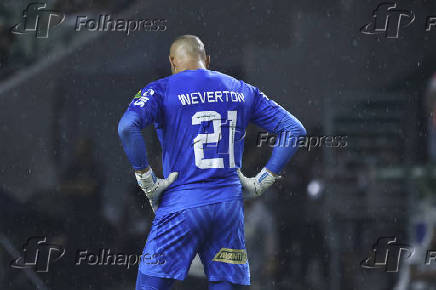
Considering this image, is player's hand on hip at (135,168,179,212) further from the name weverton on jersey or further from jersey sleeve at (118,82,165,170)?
the name weverton on jersey

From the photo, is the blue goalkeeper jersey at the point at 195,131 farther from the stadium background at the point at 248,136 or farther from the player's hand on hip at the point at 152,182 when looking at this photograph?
the stadium background at the point at 248,136

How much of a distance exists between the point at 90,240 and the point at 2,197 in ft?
3.29

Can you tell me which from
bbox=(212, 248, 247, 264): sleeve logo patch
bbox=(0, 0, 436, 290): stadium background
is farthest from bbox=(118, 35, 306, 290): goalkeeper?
bbox=(0, 0, 436, 290): stadium background

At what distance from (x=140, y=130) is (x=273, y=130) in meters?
0.91

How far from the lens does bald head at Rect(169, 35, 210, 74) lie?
4.94 m

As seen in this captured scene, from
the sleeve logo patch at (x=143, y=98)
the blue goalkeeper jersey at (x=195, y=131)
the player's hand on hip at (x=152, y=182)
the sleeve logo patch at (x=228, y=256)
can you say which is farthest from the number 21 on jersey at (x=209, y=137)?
the sleeve logo patch at (x=228, y=256)

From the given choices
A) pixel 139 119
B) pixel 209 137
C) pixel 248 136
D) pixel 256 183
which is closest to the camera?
pixel 139 119

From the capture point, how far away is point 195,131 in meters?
4.78

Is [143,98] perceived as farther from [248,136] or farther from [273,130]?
[248,136]

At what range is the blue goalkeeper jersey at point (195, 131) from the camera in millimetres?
4777

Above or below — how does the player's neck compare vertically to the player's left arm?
above

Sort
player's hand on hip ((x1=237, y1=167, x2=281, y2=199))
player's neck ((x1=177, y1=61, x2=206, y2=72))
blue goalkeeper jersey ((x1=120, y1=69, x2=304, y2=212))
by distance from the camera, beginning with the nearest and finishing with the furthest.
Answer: blue goalkeeper jersey ((x1=120, y1=69, x2=304, y2=212))
player's neck ((x1=177, y1=61, x2=206, y2=72))
player's hand on hip ((x1=237, y1=167, x2=281, y2=199))

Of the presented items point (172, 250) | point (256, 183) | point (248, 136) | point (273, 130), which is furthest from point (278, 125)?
point (248, 136)

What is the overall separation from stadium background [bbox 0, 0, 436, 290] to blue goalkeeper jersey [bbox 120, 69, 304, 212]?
2792mm
